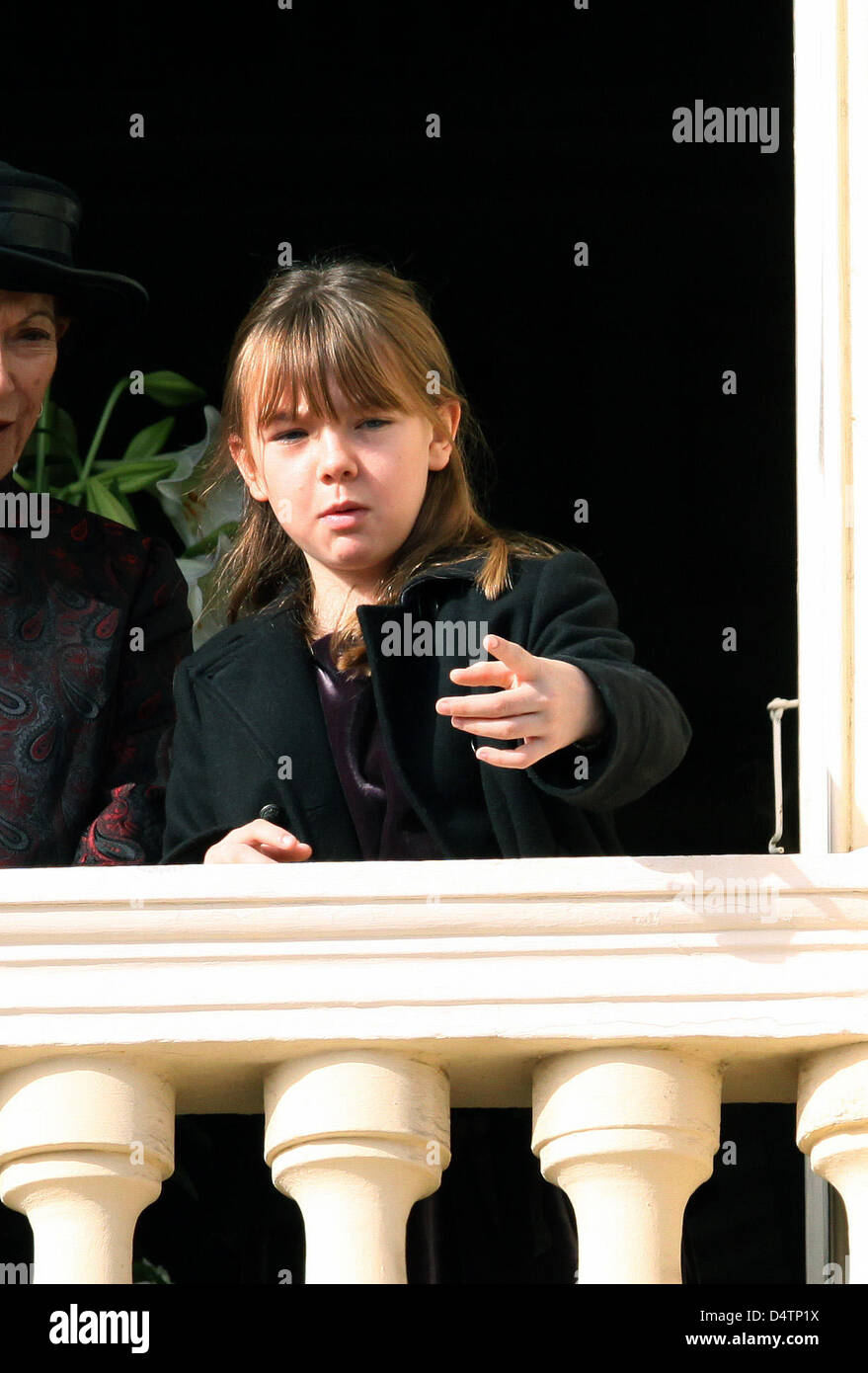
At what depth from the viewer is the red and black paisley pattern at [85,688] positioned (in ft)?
10.2

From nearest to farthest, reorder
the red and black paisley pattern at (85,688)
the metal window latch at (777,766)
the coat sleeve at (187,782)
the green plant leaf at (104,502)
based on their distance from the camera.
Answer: the metal window latch at (777,766)
the coat sleeve at (187,782)
the red and black paisley pattern at (85,688)
the green plant leaf at (104,502)

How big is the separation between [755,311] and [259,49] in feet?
2.72

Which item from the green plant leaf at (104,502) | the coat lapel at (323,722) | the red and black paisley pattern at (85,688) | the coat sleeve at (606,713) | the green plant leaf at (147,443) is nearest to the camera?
the coat sleeve at (606,713)

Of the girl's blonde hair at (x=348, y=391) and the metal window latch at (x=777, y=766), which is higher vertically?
the girl's blonde hair at (x=348, y=391)

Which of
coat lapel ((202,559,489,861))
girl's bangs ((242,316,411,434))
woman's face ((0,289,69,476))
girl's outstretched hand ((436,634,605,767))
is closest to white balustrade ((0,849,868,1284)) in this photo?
girl's outstretched hand ((436,634,605,767))

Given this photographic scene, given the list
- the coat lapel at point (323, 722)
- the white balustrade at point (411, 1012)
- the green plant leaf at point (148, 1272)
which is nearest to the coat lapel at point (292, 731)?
the coat lapel at point (323, 722)

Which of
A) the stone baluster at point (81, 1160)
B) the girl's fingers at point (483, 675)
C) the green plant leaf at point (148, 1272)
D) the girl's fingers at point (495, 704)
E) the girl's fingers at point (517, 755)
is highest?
the girl's fingers at point (483, 675)

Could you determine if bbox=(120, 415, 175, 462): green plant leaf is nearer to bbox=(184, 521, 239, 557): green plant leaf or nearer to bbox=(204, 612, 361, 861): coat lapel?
bbox=(184, 521, 239, 557): green plant leaf

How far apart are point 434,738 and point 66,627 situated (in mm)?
666

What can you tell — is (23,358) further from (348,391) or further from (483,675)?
(483,675)

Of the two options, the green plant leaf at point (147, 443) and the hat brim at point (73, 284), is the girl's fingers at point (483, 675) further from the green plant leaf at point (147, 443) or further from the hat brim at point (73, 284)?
the green plant leaf at point (147, 443)

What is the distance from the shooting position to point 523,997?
2.43 meters
